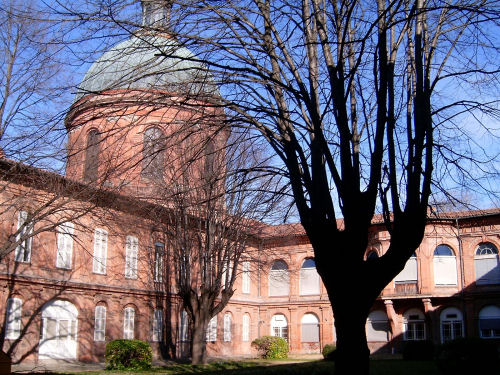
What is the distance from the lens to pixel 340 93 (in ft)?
26.2

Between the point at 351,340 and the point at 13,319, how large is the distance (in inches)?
715

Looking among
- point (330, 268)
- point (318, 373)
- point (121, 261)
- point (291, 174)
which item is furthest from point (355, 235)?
point (121, 261)

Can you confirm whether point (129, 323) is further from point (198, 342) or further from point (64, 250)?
point (198, 342)

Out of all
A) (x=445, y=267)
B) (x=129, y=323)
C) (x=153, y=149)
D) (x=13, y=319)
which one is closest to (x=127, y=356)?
(x=13, y=319)

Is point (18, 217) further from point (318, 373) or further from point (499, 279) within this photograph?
point (499, 279)

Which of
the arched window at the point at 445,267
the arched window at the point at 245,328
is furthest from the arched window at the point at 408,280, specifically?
the arched window at the point at 245,328

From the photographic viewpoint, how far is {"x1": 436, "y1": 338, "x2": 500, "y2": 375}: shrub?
645 inches

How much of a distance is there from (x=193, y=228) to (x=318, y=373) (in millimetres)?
14348

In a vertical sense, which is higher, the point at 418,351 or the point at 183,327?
the point at 183,327

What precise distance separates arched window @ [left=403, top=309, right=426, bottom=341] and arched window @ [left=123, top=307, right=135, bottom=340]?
1649 cm

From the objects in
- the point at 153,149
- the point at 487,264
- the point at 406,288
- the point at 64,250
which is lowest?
the point at 406,288

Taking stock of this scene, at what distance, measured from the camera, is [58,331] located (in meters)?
24.3

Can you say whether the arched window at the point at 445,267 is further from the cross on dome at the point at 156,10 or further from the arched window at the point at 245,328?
the cross on dome at the point at 156,10

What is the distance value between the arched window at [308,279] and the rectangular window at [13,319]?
2086 cm
